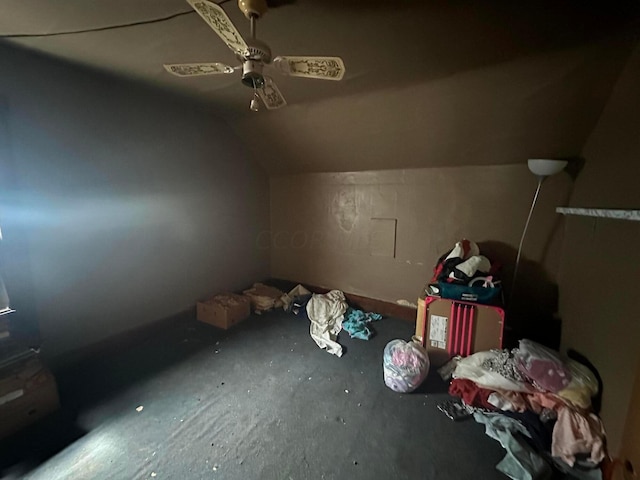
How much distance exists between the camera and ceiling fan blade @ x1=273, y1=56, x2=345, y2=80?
4.10 ft

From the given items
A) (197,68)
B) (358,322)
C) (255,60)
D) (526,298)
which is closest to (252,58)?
(255,60)

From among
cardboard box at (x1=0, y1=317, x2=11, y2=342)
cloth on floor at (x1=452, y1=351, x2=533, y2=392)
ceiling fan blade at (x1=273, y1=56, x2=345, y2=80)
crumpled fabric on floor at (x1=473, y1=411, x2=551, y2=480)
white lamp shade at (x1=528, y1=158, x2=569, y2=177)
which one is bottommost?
crumpled fabric on floor at (x1=473, y1=411, x2=551, y2=480)

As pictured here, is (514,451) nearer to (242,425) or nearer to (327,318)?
(242,425)

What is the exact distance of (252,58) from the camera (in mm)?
1172

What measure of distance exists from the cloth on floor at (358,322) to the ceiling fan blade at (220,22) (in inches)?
92.9

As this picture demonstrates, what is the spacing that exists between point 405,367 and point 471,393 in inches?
16.5

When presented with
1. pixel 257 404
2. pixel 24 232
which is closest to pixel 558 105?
pixel 257 404

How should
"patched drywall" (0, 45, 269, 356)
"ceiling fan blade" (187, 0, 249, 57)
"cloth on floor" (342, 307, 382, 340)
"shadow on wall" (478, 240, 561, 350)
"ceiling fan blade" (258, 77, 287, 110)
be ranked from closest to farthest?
"ceiling fan blade" (187, 0, 249, 57) → "ceiling fan blade" (258, 77, 287, 110) → "patched drywall" (0, 45, 269, 356) → "shadow on wall" (478, 240, 561, 350) → "cloth on floor" (342, 307, 382, 340)

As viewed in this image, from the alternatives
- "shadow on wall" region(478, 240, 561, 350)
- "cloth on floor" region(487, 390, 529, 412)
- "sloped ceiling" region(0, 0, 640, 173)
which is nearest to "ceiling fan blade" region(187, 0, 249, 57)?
"sloped ceiling" region(0, 0, 640, 173)

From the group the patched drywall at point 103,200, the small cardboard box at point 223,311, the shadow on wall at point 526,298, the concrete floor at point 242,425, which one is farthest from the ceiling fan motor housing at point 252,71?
the shadow on wall at point 526,298

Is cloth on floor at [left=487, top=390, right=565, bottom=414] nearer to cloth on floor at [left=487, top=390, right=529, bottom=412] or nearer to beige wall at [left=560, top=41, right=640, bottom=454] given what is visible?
cloth on floor at [left=487, top=390, right=529, bottom=412]

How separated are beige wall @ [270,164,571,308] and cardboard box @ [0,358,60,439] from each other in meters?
2.46

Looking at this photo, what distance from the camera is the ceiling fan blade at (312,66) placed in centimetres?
125

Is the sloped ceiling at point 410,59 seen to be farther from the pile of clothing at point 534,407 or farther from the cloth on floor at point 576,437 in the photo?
the cloth on floor at point 576,437
